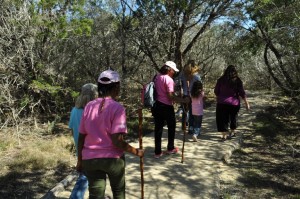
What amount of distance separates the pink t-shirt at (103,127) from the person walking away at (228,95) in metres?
4.54

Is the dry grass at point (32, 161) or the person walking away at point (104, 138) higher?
the person walking away at point (104, 138)

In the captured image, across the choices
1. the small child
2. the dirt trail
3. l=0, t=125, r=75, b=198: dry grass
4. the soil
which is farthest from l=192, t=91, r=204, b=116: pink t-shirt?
l=0, t=125, r=75, b=198: dry grass

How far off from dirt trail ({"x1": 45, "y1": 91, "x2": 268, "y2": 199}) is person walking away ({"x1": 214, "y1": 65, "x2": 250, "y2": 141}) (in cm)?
54

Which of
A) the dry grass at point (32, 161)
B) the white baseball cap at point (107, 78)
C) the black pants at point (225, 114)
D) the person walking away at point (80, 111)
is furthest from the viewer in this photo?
the black pants at point (225, 114)

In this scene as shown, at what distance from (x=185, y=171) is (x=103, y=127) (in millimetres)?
3074

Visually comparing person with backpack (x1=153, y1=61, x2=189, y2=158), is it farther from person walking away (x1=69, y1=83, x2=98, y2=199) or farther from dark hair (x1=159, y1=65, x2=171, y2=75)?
person walking away (x1=69, y1=83, x2=98, y2=199)

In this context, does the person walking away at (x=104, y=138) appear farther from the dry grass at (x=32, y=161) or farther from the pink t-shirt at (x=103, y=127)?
the dry grass at (x=32, y=161)

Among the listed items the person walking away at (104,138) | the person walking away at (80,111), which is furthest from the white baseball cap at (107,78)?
the person walking away at (80,111)

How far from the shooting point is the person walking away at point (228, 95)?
746cm

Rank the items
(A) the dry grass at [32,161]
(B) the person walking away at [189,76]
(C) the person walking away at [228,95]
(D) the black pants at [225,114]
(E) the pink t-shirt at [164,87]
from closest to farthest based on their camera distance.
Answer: (A) the dry grass at [32,161]
(E) the pink t-shirt at [164,87]
(C) the person walking away at [228,95]
(D) the black pants at [225,114]
(B) the person walking away at [189,76]

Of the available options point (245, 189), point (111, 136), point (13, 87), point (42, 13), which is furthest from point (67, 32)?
point (111, 136)

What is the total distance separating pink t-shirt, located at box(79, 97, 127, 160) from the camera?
3285 millimetres

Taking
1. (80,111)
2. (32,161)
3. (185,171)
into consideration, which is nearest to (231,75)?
(185,171)

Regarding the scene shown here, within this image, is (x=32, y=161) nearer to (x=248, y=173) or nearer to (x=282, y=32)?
(x=248, y=173)
